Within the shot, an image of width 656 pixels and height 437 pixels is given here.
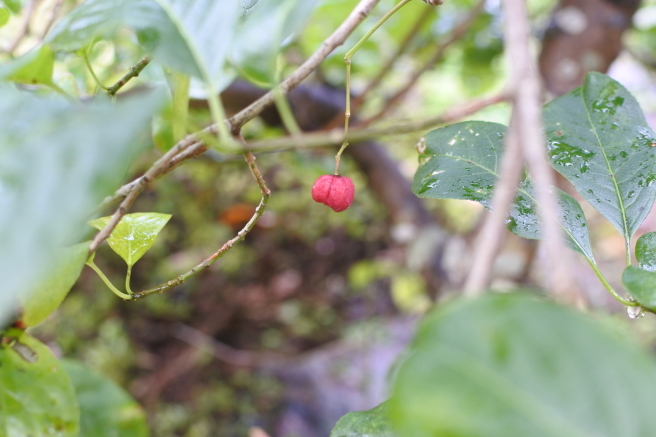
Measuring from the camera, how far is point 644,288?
0.34 metres

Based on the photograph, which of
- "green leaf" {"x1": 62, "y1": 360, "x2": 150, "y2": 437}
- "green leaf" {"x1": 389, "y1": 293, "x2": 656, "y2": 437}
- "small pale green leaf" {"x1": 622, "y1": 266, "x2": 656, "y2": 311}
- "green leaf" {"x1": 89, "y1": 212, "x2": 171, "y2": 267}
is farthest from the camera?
"green leaf" {"x1": 62, "y1": 360, "x2": 150, "y2": 437}

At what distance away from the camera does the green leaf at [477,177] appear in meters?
0.45

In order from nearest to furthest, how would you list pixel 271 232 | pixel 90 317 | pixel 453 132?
pixel 453 132 < pixel 90 317 < pixel 271 232

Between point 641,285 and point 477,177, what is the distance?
17cm

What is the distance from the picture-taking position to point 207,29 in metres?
0.35

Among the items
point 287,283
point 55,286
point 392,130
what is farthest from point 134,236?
point 287,283

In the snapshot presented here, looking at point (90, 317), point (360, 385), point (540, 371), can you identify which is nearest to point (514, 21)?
point (540, 371)

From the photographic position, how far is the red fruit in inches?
20.7

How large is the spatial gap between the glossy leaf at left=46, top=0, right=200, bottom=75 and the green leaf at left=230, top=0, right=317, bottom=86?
4 centimetres

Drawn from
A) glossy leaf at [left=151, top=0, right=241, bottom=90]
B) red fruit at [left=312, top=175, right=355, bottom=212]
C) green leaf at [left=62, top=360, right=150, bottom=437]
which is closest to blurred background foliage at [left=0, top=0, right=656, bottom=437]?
green leaf at [left=62, top=360, right=150, bottom=437]

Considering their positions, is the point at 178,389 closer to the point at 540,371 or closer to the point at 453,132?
the point at 453,132

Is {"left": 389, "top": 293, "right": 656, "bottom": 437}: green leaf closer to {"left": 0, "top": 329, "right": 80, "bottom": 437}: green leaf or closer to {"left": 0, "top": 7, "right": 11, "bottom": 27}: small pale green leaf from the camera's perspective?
{"left": 0, "top": 329, "right": 80, "bottom": 437}: green leaf

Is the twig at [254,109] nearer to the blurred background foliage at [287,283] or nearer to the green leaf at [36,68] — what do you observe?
the green leaf at [36,68]

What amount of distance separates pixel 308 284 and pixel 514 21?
1996mm
